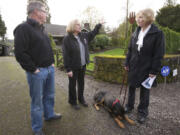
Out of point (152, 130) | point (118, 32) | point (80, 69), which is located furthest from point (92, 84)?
point (118, 32)

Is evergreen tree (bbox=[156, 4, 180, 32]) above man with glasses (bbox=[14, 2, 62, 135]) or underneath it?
above

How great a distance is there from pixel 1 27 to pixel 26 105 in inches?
1565

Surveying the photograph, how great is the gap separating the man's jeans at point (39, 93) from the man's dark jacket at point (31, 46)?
159 millimetres

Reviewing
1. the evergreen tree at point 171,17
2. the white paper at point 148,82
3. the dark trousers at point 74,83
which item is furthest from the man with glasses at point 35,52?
the evergreen tree at point 171,17

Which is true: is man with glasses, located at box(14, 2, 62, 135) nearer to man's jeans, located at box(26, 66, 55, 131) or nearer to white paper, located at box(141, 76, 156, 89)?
man's jeans, located at box(26, 66, 55, 131)

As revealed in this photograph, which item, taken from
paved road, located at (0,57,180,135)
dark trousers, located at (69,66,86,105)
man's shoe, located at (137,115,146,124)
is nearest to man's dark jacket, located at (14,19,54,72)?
dark trousers, located at (69,66,86,105)

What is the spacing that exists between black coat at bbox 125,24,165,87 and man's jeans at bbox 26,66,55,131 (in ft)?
5.27

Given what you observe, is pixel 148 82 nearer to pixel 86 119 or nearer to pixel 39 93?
pixel 86 119

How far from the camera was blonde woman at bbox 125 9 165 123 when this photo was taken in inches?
79.4

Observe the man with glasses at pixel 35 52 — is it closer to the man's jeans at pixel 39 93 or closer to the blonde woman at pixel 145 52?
the man's jeans at pixel 39 93

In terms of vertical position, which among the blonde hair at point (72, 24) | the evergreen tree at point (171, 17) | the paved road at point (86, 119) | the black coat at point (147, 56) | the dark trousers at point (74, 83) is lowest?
the paved road at point (86, 119)

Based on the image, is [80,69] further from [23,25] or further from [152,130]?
[152,130]

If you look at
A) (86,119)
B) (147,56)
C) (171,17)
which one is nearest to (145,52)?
(147,56)

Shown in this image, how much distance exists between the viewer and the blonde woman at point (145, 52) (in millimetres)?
2016
